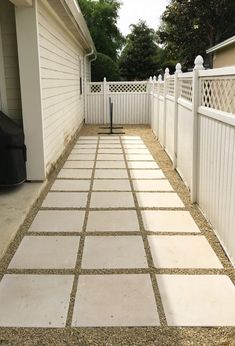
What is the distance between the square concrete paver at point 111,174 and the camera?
5.66 m

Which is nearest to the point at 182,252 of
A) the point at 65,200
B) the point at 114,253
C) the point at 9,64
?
the point at 114,253

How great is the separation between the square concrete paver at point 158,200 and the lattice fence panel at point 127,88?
28.7 ft

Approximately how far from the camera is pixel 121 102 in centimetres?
1308

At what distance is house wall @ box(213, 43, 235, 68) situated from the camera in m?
15.0

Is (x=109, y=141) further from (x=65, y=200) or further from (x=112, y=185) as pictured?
(x=65, y=200)

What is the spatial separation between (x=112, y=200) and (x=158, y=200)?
20.8 inches

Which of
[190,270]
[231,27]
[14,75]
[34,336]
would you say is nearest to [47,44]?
[14,75]

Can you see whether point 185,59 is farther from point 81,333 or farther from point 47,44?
point 81,333

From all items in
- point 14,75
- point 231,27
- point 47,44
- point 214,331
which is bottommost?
point 214,331

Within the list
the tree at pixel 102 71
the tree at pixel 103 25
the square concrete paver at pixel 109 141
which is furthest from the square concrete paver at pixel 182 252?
the tree at pixel 103 25

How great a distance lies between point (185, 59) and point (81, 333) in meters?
23.9

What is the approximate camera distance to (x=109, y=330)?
217cm

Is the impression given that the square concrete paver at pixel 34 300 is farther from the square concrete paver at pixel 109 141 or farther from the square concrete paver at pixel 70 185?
the square concrete paver at pixel 109 141

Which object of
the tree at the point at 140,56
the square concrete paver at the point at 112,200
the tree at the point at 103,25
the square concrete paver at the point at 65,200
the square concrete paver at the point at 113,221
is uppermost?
the tree at the point at 103,25
